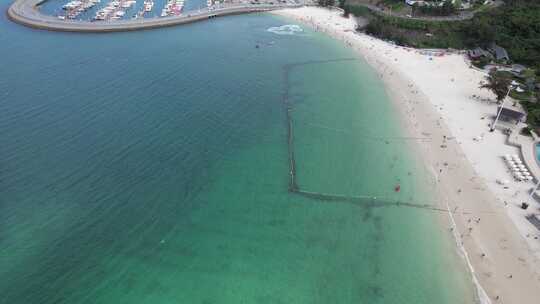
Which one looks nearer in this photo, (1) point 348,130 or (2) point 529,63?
(1) point 348,130

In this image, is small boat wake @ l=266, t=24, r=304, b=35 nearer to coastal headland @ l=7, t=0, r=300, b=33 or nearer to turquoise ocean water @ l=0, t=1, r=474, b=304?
coastal headland @ l=7, t=0, r=300, b=33

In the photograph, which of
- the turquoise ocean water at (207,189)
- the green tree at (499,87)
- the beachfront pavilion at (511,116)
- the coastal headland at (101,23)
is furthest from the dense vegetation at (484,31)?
the coastal headland at (101,23)

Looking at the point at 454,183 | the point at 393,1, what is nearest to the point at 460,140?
the point at 454,183

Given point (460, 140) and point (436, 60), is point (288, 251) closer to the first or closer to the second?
point (460, 140)

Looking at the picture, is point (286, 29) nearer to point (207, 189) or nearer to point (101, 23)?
point (101, 23)

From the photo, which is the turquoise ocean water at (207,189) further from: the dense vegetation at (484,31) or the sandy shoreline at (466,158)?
the dense vegetation at (484,31)

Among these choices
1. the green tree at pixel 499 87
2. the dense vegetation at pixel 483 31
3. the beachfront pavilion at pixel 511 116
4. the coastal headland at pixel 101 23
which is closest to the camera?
the beachfront pavilion at pixel 511 116
